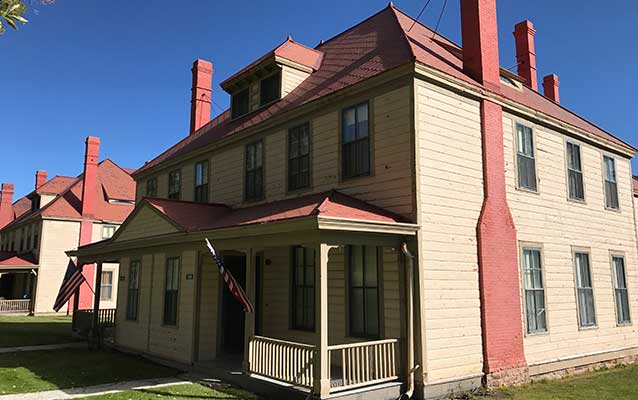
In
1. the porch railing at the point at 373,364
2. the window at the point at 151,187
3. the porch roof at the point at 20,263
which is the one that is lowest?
the porch railing at the point at 373,364

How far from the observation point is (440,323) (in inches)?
372

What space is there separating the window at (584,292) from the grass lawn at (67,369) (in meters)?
10.2

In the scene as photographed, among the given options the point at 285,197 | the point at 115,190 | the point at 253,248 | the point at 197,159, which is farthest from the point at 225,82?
the point at 115,190

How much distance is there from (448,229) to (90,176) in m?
27.7

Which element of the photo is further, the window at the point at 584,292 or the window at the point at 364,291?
the window at the point at 584,292

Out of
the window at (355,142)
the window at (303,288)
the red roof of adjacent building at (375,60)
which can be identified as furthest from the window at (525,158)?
the window at (303,288)

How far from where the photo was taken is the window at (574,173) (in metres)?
13.7

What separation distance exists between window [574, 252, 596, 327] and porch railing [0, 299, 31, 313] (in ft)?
100

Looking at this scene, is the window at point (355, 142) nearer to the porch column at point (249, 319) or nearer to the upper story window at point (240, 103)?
the porch column at point (249, 319)

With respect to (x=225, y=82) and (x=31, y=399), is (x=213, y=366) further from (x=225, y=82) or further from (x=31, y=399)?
(x=225, y=82)

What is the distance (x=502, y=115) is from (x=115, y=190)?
97.2ft

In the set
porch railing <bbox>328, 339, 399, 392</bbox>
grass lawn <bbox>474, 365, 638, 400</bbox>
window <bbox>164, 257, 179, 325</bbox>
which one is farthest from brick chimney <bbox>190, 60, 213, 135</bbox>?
grass lawn <bbox>474, 365, 638, 400</bbox>

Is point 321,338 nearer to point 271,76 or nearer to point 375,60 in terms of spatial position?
point 375,60

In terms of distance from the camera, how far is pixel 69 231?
31781mm
